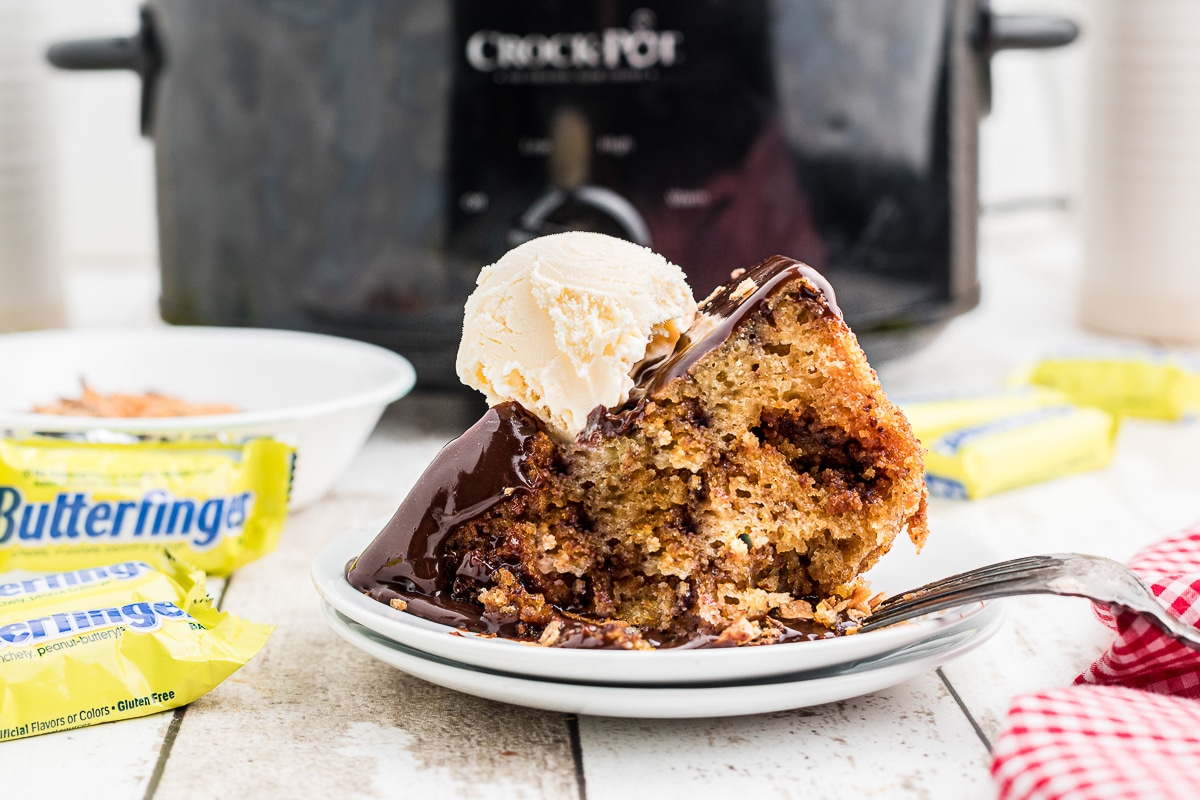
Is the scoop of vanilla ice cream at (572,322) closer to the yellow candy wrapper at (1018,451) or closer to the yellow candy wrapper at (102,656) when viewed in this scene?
the yellow candy wrapper at (102,656)

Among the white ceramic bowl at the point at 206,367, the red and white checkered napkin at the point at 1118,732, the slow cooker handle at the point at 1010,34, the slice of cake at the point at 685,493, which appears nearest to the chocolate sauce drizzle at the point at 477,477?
the slice of cake at the point at 685,493

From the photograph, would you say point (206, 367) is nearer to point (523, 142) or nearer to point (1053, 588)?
point (523, 142)

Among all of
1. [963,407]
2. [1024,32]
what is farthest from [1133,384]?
[1024,32]

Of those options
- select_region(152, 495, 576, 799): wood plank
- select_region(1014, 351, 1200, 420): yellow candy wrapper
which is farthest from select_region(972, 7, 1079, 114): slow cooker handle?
select_region(152, 495, 576, 799): wood plank

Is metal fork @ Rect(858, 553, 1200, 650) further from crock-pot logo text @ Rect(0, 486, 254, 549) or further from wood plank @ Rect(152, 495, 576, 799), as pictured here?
crock-pot logo text @ Rect(0, 486, 254, 549)

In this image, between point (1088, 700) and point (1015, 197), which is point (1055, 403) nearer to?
point (1088, 700)
